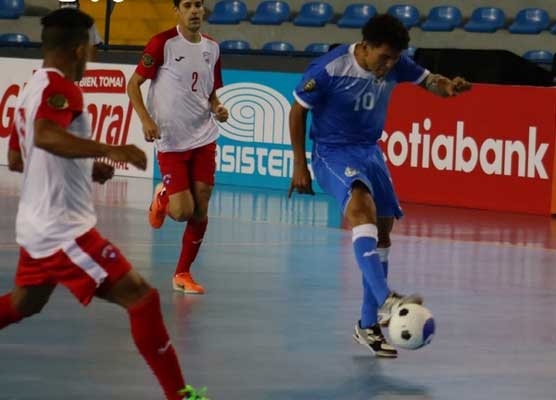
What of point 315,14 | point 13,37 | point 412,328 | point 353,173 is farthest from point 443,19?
point 412,328

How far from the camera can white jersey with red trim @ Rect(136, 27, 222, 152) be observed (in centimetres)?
1104

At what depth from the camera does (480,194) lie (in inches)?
706

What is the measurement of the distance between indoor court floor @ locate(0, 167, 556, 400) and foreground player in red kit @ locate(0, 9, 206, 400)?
0.83m

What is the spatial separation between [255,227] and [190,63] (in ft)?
14.6

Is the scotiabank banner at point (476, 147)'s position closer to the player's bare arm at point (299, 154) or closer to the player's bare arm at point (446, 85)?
the player's bare arm at point (446, 85)

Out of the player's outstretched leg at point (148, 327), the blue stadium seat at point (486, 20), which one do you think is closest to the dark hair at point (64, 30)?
the player's outstretched leg at point (148, 327)

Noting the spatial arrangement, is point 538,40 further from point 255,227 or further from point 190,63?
point 190,63

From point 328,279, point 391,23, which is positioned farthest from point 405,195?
point 391,23

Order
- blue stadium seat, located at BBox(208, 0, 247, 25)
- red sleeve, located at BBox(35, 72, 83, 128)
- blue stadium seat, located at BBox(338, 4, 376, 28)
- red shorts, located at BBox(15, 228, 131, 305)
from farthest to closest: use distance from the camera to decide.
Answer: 1. blue stadium seat, located at BBox(208, 0, 247, 25)
2. blue stadium seat, located at BBox(338, 4, 376, 28)
3. red shorts, located at BBox(15, 228, 131, 305)
4. red sleeve, located at BBox(35, 72, 83, 128)

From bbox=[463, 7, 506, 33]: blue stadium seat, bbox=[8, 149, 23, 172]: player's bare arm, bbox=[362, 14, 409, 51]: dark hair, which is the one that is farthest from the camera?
bbox=[463, 7, 506, 33]: blue stadium seat

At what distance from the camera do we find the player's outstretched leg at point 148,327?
6.56m

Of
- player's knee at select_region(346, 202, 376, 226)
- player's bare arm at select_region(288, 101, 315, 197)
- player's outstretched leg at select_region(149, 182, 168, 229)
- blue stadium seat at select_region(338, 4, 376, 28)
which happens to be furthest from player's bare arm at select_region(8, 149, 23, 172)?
blue stadium seat at select_region(338, 4, 376, 28)

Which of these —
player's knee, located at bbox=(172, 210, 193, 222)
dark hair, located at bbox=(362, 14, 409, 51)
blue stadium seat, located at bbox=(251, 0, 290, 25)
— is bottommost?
player's knee, located at bbox=(172, 210, 193, 222)

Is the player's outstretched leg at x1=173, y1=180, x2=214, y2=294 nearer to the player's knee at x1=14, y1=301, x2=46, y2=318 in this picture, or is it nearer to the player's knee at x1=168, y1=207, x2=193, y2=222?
the player's knee at x1=168, y1=207, x2=193, y2=222
